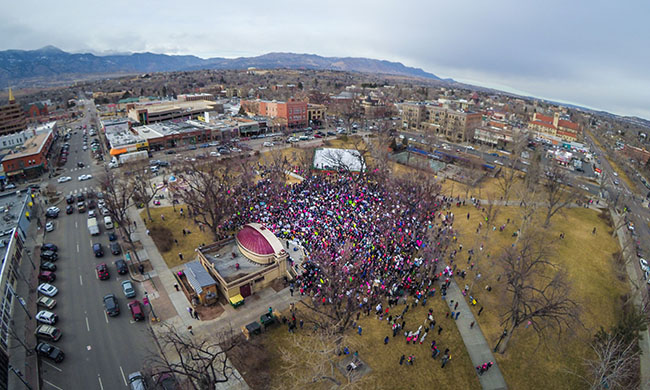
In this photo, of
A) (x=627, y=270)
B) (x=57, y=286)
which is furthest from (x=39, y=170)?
(x=627, y=270)

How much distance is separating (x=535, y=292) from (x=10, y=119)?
411ft

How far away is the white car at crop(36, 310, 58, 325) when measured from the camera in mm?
24812

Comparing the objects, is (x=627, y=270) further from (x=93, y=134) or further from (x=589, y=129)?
(x=589, y=129)

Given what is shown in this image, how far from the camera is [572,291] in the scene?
31.0m

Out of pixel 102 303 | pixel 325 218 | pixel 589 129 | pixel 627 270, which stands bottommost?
pixel 102 303

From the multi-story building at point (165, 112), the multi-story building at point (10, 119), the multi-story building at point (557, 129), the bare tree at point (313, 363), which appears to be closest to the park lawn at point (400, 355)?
the bare tree at point (313, 363)

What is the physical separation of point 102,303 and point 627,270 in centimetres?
5434

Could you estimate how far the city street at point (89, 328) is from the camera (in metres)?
21.1

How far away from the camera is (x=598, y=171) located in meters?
70.8

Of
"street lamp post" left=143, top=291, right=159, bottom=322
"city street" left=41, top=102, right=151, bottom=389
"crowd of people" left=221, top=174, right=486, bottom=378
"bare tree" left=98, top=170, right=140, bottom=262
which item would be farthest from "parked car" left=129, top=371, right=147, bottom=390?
"bare tree" left=98, top=170, right=140, bottom=262

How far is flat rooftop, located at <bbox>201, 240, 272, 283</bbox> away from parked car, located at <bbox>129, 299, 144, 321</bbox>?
22.1 feet

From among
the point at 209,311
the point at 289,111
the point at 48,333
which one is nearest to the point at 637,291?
the point at 209,311

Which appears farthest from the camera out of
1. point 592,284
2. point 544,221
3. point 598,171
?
point 598,171

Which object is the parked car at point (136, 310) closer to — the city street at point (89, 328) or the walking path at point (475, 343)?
the city street at point (89, 328)
